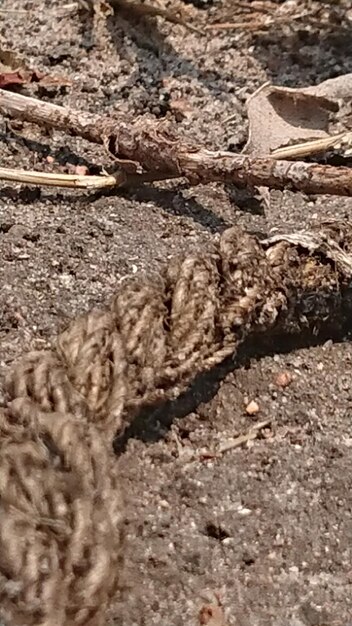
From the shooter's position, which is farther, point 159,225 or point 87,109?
point 87,109

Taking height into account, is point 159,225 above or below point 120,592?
above

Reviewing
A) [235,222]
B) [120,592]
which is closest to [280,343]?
[235,222]

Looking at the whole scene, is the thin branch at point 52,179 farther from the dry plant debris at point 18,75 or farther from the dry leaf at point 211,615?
the dry leaf at point 211,615

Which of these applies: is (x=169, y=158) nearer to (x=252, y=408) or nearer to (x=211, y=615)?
(x=252, y=408)

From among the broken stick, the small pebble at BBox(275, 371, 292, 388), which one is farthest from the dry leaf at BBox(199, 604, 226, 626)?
the broken stick

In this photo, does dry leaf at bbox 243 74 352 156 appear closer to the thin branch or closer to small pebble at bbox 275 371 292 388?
the thin branch

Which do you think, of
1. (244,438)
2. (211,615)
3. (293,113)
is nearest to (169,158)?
(293,113)

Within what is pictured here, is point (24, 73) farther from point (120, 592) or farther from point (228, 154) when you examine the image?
point (120, 592)
